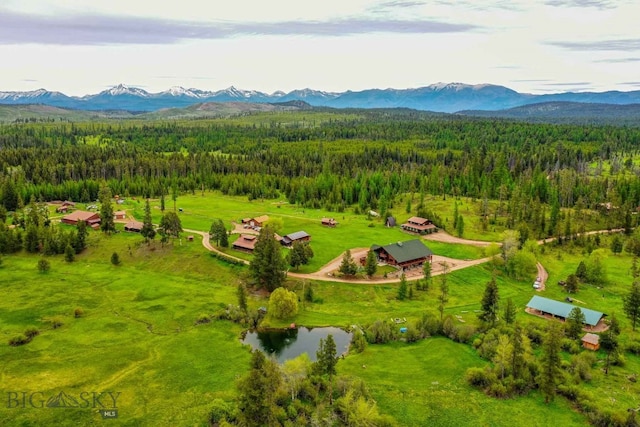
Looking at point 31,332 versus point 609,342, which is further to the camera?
point 31,332

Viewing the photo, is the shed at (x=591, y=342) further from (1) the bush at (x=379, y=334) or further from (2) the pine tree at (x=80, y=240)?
(2) the pine tree at (x=80, y=240)

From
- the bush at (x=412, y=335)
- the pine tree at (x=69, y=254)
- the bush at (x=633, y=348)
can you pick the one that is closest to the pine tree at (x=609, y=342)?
the bush at (x=633, y=348)

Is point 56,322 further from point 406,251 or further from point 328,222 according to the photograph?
point 328,222

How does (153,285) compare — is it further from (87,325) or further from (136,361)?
(136,361)

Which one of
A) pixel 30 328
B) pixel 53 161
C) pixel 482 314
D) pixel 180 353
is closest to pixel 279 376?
pixel 180 353

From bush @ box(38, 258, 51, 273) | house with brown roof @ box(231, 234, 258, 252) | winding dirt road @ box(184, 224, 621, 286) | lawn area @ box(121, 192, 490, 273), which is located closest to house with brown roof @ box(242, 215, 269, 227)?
lawn area @ box(121, 192, 490, 273)

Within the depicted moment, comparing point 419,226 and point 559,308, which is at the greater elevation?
point 419,226

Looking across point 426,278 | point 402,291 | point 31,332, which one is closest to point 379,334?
point 402,291

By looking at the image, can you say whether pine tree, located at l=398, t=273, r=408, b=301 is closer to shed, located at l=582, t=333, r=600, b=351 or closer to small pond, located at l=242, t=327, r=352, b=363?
small pond, located at l=242, t=327, r=352, b=363
